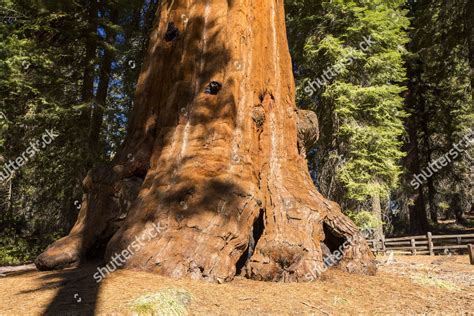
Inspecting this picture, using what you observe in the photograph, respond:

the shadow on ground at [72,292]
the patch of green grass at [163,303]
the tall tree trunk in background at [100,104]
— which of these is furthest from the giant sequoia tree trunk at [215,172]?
the tall tree trunk in background at [100,104]

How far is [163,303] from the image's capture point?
400cm

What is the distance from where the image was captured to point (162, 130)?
727cm

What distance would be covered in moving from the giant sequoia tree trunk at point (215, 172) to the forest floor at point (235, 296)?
0.52m

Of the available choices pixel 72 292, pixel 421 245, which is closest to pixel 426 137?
pixel 421 245

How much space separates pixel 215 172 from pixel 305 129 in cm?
312

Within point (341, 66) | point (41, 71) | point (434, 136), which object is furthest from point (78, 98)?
point (434, 136)

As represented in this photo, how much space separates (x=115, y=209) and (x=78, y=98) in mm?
9546

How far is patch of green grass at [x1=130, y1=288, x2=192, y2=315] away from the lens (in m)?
3.85

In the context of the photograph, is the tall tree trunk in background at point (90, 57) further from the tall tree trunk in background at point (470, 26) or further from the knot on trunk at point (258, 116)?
the tall tree trunk in background at point (470, 26)

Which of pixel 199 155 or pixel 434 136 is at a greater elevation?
pixel 434 136

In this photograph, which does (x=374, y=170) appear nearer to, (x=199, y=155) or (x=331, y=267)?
(x=331, y=267)

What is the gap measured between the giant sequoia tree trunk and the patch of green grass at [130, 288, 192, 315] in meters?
1.05

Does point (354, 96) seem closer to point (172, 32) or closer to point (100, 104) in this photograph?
point (172, 32)

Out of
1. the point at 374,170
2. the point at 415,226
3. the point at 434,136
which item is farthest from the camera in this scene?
the point at 434,136
